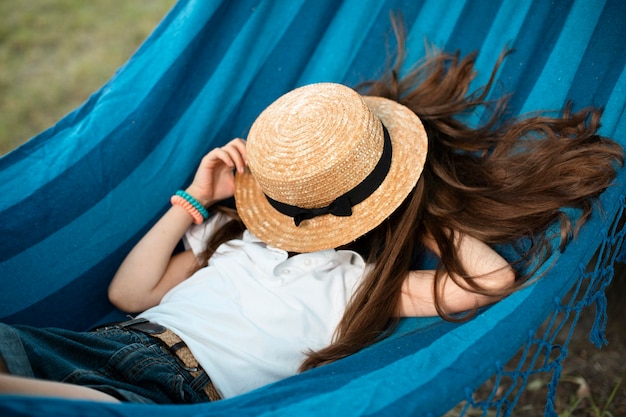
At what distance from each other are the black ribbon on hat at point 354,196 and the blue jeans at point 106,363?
40cm

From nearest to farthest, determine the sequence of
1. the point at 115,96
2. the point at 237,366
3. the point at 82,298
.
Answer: the point at 237,366, the point at 82,298, the point at 115,96

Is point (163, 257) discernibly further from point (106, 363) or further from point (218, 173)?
point (106, 363)

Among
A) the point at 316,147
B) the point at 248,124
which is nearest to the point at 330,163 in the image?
the point at 316,147

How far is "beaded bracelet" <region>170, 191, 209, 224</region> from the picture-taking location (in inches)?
63.5

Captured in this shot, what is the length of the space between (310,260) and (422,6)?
897mm

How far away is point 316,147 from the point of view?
4.08 feet

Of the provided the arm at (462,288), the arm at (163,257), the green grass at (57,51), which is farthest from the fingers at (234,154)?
the green grass at (57,51)

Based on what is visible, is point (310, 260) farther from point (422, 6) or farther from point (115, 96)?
point (422, 6)

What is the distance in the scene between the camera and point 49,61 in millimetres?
3781

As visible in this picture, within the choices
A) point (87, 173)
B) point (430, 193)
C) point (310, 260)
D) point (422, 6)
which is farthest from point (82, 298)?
point (422, 6)

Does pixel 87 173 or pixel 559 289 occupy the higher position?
pixel 559 289

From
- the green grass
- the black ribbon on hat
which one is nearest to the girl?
the black ribbon on hat

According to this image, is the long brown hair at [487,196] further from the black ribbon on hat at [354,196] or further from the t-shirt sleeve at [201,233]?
the t-shirt sleeve at [201,233]

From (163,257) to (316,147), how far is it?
0.56 metres
